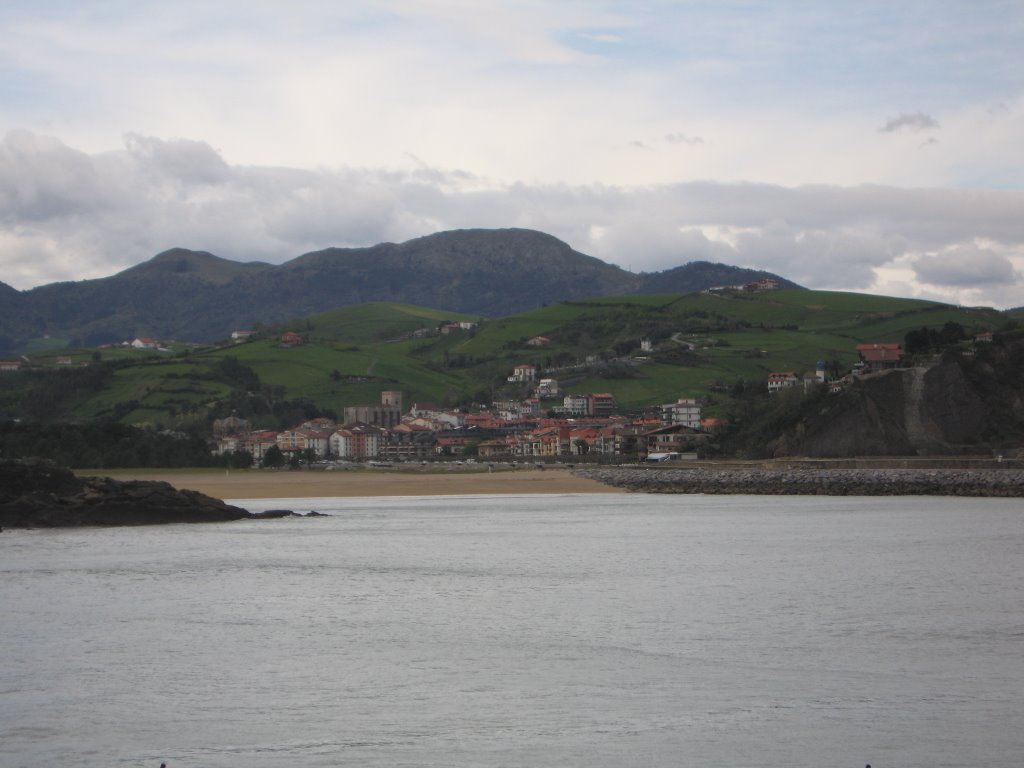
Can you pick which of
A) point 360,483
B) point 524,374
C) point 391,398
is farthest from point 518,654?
point 524,374

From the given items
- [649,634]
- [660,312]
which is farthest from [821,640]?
[660,312]

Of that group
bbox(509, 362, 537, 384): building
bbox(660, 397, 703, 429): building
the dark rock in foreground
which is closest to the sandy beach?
the dark rock in foreground

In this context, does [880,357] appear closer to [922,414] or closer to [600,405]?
[922,414]

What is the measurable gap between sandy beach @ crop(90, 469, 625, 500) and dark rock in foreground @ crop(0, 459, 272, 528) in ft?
47.9

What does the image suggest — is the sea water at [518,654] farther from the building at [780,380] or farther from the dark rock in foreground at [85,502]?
the building at [780,380]

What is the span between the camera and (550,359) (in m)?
166

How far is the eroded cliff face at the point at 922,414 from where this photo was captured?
74.1 metres

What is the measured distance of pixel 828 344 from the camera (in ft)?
474

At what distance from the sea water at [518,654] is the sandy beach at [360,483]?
33738mm

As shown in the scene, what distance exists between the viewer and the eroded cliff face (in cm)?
7412

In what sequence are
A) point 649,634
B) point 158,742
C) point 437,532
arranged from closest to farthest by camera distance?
point 158,742, point 649,634, point 437,532

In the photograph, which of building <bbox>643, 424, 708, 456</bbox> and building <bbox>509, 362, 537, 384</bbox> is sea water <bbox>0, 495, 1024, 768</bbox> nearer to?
building <bbox>643, 424, 708, 456</bbox>

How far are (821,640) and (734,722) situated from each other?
5.47 m

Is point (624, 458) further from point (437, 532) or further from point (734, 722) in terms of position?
point (734, 722)
